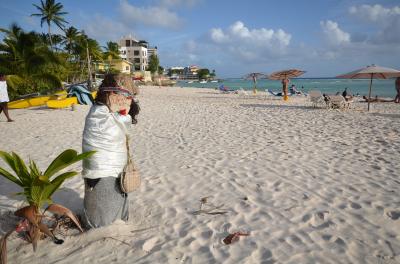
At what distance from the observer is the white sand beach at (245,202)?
7.73ft

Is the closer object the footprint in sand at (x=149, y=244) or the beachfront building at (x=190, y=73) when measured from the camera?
the footprint in sand at (x=149, y=244)

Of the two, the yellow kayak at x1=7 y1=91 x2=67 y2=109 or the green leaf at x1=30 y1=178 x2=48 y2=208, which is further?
the yellow kayak at x1=7 y1=91 x2=67 y2=109

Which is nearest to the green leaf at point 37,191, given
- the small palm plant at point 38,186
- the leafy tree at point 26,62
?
the small palm plant at point 38,186

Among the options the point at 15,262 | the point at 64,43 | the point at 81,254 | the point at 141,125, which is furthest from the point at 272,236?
the point at 64,43

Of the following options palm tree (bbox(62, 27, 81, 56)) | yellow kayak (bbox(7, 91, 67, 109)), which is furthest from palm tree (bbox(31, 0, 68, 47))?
yellow kayak (bbox(7, 91, 67, 109))

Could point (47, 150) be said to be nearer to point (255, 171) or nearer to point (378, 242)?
point (255, 171)

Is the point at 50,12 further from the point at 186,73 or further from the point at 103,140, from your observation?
the point at 186,73

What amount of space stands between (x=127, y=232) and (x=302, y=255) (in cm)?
160

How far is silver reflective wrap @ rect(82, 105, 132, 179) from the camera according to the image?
2.36 meters

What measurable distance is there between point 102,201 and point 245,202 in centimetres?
164

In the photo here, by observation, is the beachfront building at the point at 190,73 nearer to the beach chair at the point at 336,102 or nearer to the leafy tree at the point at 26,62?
the leafy tree at the point at 26,62

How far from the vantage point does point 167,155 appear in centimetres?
530

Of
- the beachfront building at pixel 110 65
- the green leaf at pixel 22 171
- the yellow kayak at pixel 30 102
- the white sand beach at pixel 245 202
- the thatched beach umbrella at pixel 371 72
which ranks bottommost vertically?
the white sand beach at pixel 245 202

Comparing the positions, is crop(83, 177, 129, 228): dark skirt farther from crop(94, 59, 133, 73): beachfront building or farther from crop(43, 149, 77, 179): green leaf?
crop(94, 59, 133, 73): beachfront building
